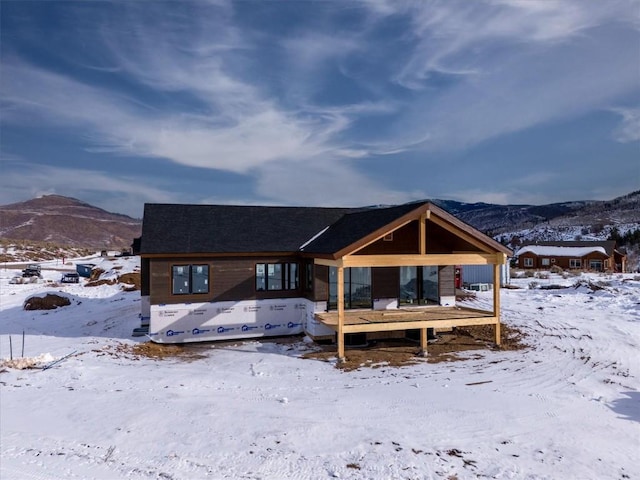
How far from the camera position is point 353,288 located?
16.4 meters

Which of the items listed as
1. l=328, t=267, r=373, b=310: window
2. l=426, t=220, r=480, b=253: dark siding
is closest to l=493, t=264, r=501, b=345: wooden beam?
l=426, t=220, r=480, b=253: dark siding

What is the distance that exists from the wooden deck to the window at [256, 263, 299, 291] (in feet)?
6.41

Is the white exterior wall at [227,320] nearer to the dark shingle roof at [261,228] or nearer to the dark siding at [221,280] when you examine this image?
the dark siding at [221,280]

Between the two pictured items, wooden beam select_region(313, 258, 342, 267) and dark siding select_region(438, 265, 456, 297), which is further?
dark siding select_region(438, 265, 456, 297)

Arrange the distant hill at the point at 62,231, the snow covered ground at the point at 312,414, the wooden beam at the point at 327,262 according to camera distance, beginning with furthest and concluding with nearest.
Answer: the distant hill at the point at 62,231 < the wooden beam at the point at 327,262 < the snow covered ground at the point at 312,414

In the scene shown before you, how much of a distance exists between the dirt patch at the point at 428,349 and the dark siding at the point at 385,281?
1.74 meters

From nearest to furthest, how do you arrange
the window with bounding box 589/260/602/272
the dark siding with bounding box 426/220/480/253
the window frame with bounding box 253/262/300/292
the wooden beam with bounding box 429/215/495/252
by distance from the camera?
the wooden beam with bounding box 429/215/495/252 → the window frame with bounding box 253/262/300/292 → the dark siding with bounding box 426/220/480/253 → the window with bounding box 589/260/602/272

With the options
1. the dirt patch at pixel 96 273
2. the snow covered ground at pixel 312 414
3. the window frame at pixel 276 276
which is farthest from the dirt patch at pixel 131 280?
the window frame at pixel 276 276

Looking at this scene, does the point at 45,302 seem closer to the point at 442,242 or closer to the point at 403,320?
the point at 403,320

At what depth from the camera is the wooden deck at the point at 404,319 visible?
13.6m

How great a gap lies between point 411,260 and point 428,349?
3053 mm

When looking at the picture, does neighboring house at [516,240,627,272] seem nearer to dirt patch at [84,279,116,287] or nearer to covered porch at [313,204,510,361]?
covered porch at [313,204,510,361]

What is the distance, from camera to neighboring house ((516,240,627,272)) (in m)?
51.3

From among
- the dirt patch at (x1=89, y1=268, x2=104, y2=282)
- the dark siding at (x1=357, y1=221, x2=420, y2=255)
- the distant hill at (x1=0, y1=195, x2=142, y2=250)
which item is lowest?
the dirt patch at (x1=89, y1=268, x2=104, y2=282)
